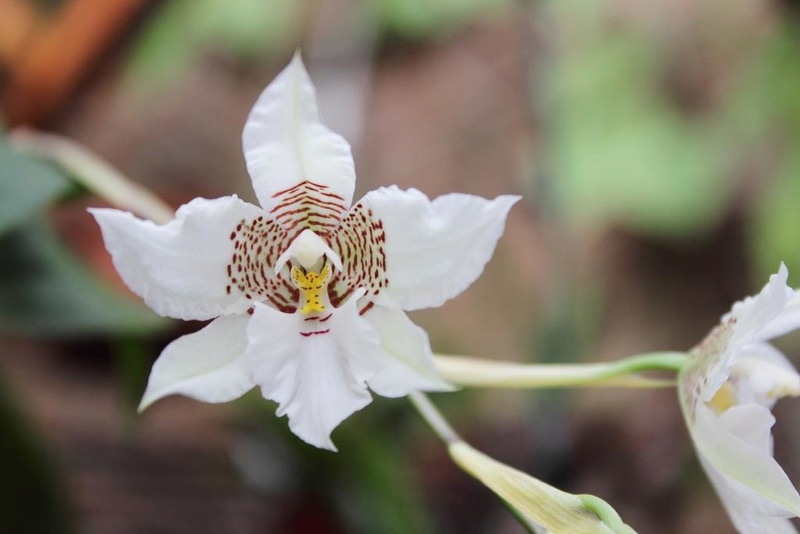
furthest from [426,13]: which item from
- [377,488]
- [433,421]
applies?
[433,421]

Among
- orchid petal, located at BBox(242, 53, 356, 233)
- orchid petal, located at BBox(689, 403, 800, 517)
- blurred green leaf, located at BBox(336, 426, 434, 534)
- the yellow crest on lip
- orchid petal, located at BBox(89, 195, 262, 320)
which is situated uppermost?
orchid petal, located at BBox(242, 53, 356, 233)

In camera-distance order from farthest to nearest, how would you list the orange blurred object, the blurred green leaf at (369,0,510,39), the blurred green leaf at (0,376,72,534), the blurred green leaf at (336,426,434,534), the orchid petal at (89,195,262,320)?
the blurred green leaf at (369,0,510,39), the orange blurred object, the blurred green leaf at (336,426,434,534), the blurred green leaf at (0,376,72,534), the orchid petal at (89,195,262,320)

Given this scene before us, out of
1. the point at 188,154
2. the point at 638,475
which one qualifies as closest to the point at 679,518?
the point at 638,475

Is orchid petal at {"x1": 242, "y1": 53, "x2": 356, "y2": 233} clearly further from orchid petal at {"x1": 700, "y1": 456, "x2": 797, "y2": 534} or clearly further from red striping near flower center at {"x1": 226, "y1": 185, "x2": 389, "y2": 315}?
orchid petal at {"x1": 700, "y1": 456, "x2": 797, "y2": 534}

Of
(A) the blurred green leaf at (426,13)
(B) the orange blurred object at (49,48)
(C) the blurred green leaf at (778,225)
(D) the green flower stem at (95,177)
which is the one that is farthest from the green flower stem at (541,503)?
(A) the blurred green leaf at (426,13)

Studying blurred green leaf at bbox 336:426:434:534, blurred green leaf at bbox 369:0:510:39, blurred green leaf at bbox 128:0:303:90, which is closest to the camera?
blurred green leaf at bbox 336:426:434:534

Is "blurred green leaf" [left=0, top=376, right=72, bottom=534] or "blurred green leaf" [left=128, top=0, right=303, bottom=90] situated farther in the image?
"blurred green leaf" [left=128, top=0, right=303, bottom=90]

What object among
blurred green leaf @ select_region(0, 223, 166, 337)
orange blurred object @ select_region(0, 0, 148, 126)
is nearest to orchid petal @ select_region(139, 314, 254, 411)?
blurred green leaf @ select_region(0, 223, 166, 337)
